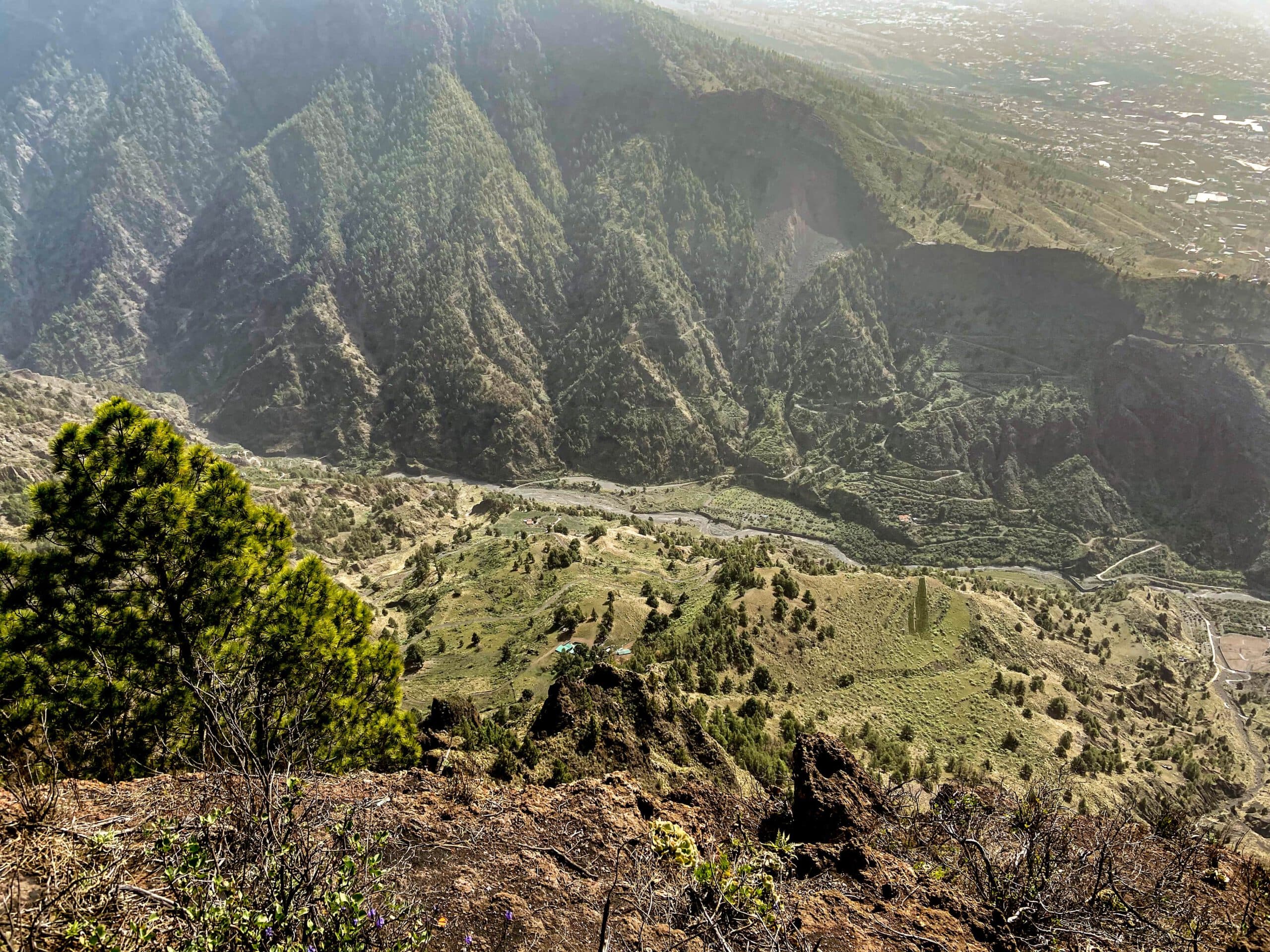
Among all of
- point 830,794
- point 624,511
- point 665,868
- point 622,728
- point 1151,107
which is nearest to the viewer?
point 665,868

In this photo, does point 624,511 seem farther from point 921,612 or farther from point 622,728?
point 622,728

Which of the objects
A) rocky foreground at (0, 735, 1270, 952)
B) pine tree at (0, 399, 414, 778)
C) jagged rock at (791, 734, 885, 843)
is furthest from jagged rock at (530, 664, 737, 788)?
pine tree at (0, 399, 414, 778)

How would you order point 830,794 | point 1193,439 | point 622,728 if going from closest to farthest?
point 830,794
point 622,728
point 1193,439

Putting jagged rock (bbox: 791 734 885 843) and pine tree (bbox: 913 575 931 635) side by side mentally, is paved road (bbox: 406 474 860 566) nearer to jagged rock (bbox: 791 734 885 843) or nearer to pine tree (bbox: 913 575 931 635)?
pine tree (bbox: 913 575 931 635)

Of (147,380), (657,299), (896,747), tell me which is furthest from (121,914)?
(147,380)

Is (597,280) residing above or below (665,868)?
below

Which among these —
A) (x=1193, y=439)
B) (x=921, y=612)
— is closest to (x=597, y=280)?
(x=1193, y=439)

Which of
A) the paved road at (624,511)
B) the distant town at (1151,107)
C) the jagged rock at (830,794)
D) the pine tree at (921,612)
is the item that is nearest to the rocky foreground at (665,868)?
the jagged rock at (830,794)

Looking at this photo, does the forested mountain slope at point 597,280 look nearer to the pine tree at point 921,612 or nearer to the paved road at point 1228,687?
the paved road at point 1228,687
